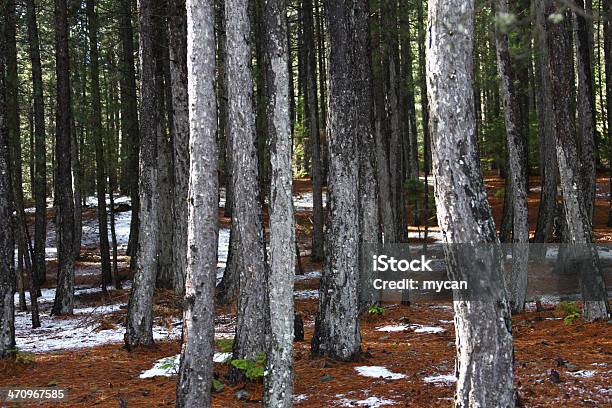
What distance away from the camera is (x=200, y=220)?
708cm

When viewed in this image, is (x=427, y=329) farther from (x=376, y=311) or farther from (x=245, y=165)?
(x=245, y=165)

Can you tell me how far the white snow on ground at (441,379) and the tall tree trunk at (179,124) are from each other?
6.23 meters

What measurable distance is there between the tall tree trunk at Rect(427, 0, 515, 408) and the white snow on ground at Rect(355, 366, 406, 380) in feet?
9.63

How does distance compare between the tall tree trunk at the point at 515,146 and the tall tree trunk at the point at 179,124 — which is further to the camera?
the tall tree trunk at the point at 179,124

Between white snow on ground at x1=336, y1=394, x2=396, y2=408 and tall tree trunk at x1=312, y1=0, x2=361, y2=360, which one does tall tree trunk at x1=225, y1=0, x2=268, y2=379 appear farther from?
white snow on ground at x1=336, y1=394, x2=396, y2=408

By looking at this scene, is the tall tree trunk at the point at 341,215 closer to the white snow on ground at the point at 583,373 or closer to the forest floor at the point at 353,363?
the forest floor at the point at 353,363

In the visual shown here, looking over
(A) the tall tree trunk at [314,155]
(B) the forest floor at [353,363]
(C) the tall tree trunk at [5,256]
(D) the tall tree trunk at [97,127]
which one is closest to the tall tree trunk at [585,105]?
(B) the forest floor at [353,363]

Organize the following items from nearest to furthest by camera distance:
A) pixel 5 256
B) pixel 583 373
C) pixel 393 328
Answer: pixel 583 373 < pixel 5 256 < pixel 393 328

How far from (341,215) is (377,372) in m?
2.31

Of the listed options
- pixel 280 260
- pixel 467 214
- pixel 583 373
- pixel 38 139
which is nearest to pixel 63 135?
pixel 38 139

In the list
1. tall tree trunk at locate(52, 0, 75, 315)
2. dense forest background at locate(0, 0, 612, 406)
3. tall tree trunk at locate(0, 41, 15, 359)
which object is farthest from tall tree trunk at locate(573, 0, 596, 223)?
tall tree trunk at locate(0, 41, 15, 359)

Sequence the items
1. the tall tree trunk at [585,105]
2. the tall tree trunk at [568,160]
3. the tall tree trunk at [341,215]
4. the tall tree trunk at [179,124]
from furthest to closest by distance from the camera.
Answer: the tall tree trunk at [585,105]
the tall tree trunk at [179,124]
the tall tree trunk at [568,160]
the tall tree trunk at [341,215]

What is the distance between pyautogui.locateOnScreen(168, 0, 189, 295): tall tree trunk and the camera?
1334 centimetres

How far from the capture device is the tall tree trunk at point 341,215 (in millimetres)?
9703
